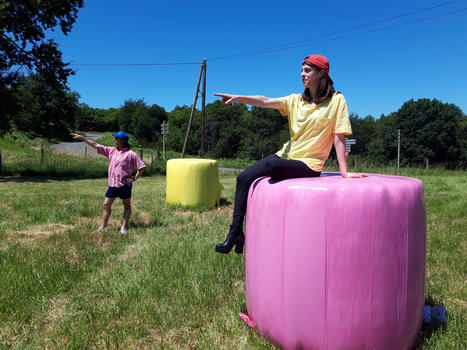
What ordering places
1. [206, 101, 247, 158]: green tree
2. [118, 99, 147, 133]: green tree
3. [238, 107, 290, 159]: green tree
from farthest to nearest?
[118, 99, 147, 133]: green tree < [206, 101, 247, 158]: green tree < [238, 107, 290, 159]: green tree

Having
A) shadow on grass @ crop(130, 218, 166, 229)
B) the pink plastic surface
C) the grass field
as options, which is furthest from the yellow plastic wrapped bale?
the pink plastic surface

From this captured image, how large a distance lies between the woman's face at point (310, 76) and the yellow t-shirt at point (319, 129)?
0.16m

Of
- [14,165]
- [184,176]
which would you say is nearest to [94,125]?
[14,165]

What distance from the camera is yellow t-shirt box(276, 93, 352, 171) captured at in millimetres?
2562

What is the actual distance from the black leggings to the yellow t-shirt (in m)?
0.12

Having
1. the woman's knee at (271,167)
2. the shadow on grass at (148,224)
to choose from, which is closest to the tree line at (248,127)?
the shadow on grass at (148,224)

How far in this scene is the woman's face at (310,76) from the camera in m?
2.64

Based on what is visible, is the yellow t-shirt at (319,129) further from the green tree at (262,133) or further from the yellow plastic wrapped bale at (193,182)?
A: the green tree at (262,133)

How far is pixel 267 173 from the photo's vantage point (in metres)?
2.39

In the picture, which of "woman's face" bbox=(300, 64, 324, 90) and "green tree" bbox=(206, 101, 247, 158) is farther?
"green tree" bbox=(206, 101, 247, 158)

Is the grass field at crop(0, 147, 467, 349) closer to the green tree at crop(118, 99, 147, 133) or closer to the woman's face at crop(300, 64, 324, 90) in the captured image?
the woman's face at crop(300, 64, 324, 90)

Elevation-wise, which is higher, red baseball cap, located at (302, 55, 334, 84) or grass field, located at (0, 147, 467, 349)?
red baseball cap, located at (302, 55, 334, 84)

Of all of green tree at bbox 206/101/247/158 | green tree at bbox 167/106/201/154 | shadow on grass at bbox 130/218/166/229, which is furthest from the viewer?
green tree at bbox 167/106/201/154

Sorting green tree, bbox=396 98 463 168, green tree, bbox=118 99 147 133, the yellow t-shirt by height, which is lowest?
the yellow t-shirt
